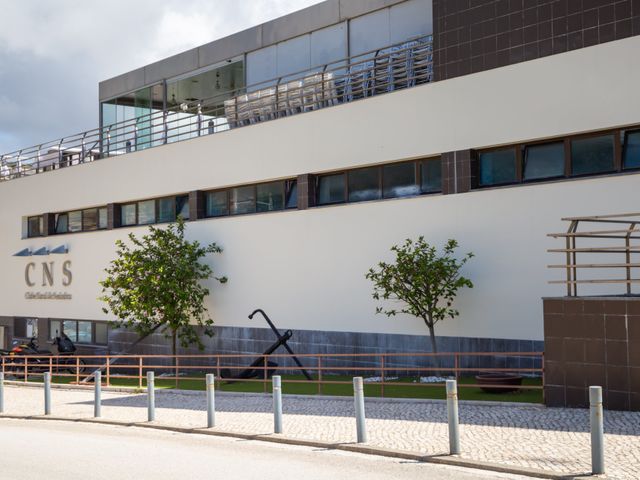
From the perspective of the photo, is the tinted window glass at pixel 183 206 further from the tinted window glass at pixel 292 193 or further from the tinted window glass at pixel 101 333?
the tinted window glass at pixel 101 333

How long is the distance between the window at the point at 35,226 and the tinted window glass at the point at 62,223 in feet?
3.75

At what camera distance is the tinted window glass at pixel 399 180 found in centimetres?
2002

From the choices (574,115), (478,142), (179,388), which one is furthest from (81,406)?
(574,115)

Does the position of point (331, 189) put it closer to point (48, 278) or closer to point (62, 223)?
point (62, 223)

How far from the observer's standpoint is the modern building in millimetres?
16844

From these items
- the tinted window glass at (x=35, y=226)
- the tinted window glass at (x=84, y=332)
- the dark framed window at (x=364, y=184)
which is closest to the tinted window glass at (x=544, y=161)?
the dark framed window at (x=364, y=184)

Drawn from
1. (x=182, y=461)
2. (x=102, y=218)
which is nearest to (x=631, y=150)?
(x=182, y=461)

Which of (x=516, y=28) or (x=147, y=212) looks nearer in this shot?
(x=516, y=28)

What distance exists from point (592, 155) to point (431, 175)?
13.2ft

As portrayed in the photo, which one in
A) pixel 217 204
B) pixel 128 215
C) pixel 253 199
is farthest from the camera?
pixel 128 215

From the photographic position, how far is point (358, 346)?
67.7 feet

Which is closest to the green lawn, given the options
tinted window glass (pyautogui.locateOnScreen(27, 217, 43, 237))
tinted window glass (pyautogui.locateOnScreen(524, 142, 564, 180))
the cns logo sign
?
tinted window glass (pyautogui.locateOnScreen(524, 142, 564, 180))

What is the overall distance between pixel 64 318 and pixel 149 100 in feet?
30.3

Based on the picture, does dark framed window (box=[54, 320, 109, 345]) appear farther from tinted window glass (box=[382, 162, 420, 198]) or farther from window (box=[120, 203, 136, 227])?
tinted window glass (box=[382, 162, 420, 198])
